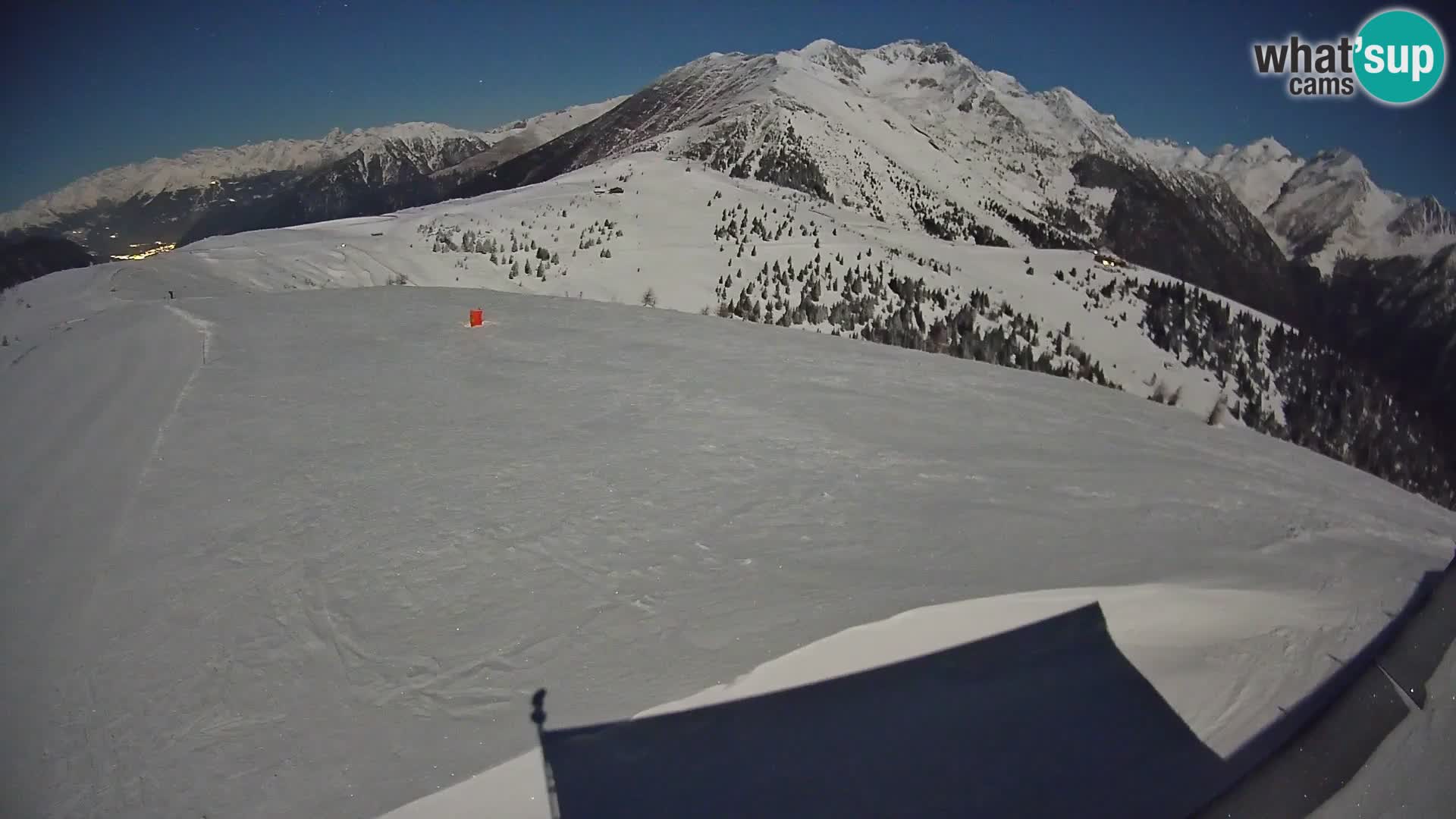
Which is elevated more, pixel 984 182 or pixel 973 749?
pixel 984 182

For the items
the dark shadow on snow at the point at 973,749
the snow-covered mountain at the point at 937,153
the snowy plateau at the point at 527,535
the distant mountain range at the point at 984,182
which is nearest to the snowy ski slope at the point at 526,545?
the snowy plateau at the point at 527,535

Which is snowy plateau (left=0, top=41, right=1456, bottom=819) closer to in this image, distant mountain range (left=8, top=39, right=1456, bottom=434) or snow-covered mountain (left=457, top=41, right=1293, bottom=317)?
distant mountain range (left=8, top=39, right=1456, bottom=434)

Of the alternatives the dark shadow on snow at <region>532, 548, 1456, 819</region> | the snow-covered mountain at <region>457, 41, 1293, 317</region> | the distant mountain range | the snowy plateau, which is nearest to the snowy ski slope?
the snowy plateau

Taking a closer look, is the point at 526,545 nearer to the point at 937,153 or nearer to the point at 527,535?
the point at 527,535

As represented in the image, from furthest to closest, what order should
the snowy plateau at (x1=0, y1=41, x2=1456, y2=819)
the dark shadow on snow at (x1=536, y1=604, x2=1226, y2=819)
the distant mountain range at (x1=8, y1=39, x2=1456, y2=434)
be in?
the distant mountain range at (x1=8, y1=39, x2=1456, y2=434) < the snowy plateau at (x1=0, y1=41, x2=1456, y2=819) < the dark shadow on snow at (x1=536, y1=604, x2=1226, y2=819)

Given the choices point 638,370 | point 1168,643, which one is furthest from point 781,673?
point 638,370

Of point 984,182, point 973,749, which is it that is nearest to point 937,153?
point 984,182

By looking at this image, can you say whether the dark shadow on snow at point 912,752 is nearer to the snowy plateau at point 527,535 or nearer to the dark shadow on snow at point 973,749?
the dark shadow on snow at point 973,749

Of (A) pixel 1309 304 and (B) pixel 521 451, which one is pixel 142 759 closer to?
(B) pixel 521 451
